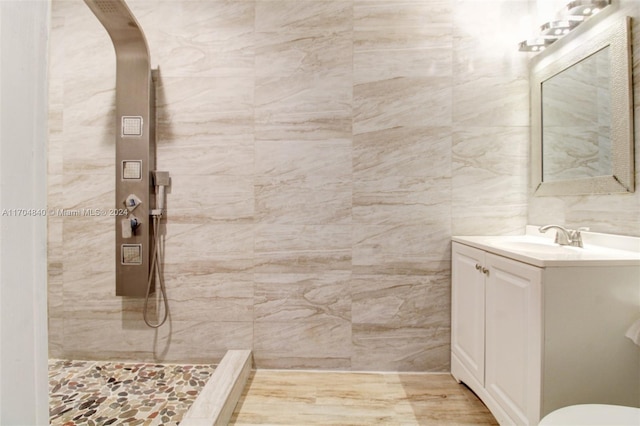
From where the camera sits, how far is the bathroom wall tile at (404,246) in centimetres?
208

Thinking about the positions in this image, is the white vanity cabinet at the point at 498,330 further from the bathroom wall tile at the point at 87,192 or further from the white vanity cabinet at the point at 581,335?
the bathroom wall tile at the point at 87,192

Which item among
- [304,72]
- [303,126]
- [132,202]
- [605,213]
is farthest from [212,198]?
[605,213]

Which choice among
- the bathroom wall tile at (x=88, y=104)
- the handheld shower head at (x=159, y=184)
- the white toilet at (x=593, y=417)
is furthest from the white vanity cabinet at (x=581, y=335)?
the bathroom wall tile at (x=88, y=104)

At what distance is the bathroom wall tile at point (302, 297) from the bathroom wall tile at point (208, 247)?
0.18 m

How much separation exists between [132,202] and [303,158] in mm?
1041

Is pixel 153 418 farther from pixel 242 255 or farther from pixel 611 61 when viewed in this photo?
pixel 611 61

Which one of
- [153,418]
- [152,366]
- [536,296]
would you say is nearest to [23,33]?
[536,296]

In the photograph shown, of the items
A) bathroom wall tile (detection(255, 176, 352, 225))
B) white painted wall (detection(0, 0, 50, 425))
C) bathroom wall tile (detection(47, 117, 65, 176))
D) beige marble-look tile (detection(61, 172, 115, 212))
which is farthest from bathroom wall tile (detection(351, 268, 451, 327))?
bathroom wall tile (detection(47, 117, 65, 176))

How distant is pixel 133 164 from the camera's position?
6.63ft

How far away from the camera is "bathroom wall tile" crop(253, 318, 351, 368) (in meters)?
2.10

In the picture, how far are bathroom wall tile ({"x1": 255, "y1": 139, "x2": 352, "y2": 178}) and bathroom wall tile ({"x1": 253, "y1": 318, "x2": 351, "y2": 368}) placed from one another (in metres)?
0.91

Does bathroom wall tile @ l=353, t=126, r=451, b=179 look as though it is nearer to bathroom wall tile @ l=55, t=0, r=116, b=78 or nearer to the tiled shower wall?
the tiled shower wall

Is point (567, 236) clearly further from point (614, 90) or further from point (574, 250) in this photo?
point (614, 90)

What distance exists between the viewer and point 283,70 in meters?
2.09
